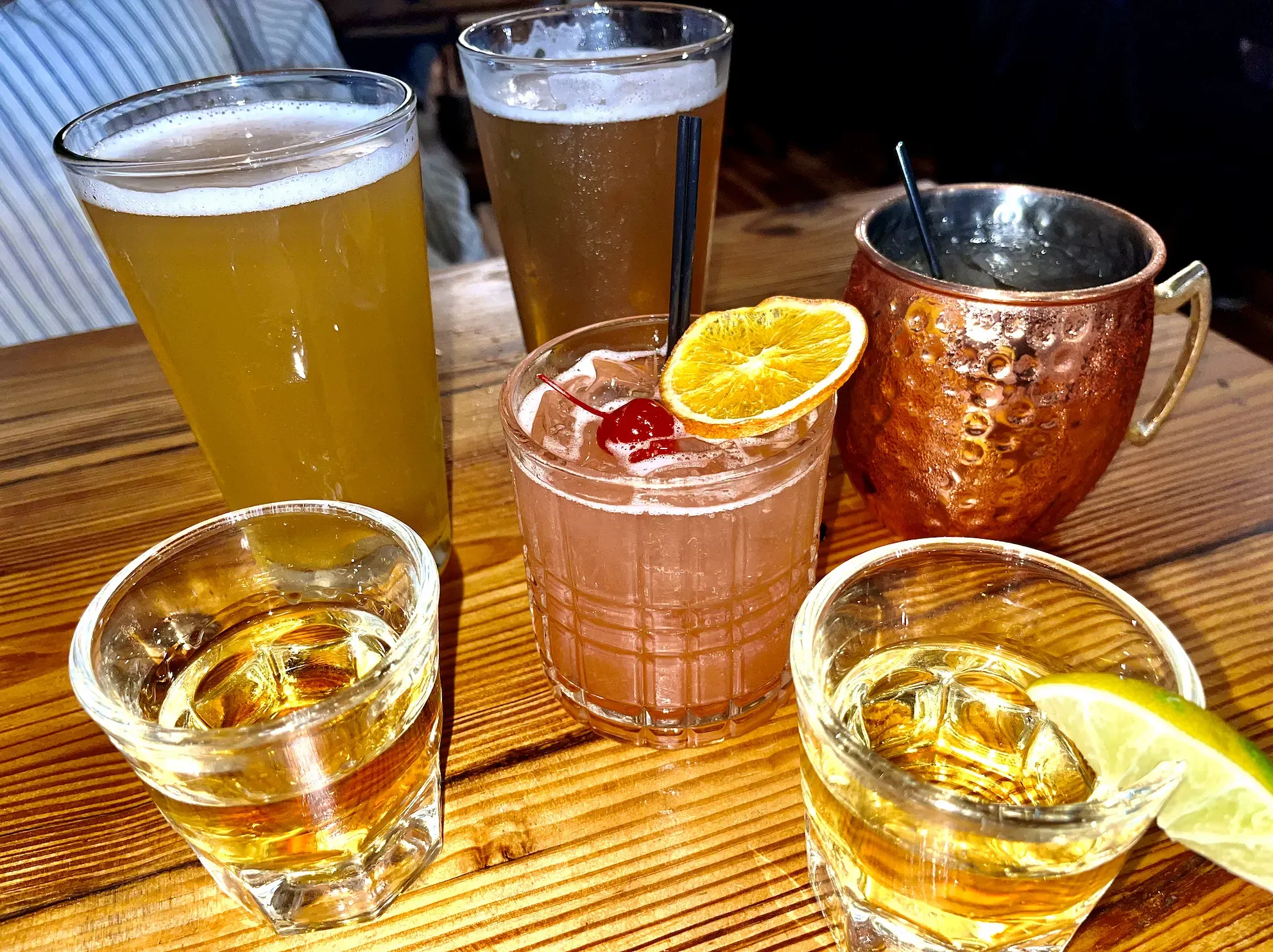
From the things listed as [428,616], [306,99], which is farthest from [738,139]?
[428,616]

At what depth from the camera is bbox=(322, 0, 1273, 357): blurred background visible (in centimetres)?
280

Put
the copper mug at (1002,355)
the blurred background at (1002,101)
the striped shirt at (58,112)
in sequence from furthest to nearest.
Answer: the blurred background at (1002,101) → the striped shirt at (58,112) → the copper mug at (1002,355)

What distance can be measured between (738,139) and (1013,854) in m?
4.73

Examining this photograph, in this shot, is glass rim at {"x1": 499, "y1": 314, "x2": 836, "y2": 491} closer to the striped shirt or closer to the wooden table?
the wooden table

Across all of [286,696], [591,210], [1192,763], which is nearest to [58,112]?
[591,210]

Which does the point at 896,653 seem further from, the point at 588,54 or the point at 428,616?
the point at 588,54

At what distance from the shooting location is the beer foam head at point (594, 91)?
3.04 ft

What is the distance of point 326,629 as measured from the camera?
744 millimetres

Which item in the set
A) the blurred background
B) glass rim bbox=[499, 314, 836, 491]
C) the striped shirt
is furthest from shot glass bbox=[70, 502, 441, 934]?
the blurred background

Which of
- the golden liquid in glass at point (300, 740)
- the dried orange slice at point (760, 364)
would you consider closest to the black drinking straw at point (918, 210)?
the dried orange slice at point (760, 364)

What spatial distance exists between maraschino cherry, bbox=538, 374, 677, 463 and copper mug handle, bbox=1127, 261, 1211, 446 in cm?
42

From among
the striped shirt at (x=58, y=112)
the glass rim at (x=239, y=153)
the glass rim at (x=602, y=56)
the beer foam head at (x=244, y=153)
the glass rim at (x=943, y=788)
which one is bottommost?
the striped shirt at (x=58, y=112)

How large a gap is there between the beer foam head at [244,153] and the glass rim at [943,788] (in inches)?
17.5

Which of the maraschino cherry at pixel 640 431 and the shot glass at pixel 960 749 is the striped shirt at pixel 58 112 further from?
the shot glass at pixel 960 749
